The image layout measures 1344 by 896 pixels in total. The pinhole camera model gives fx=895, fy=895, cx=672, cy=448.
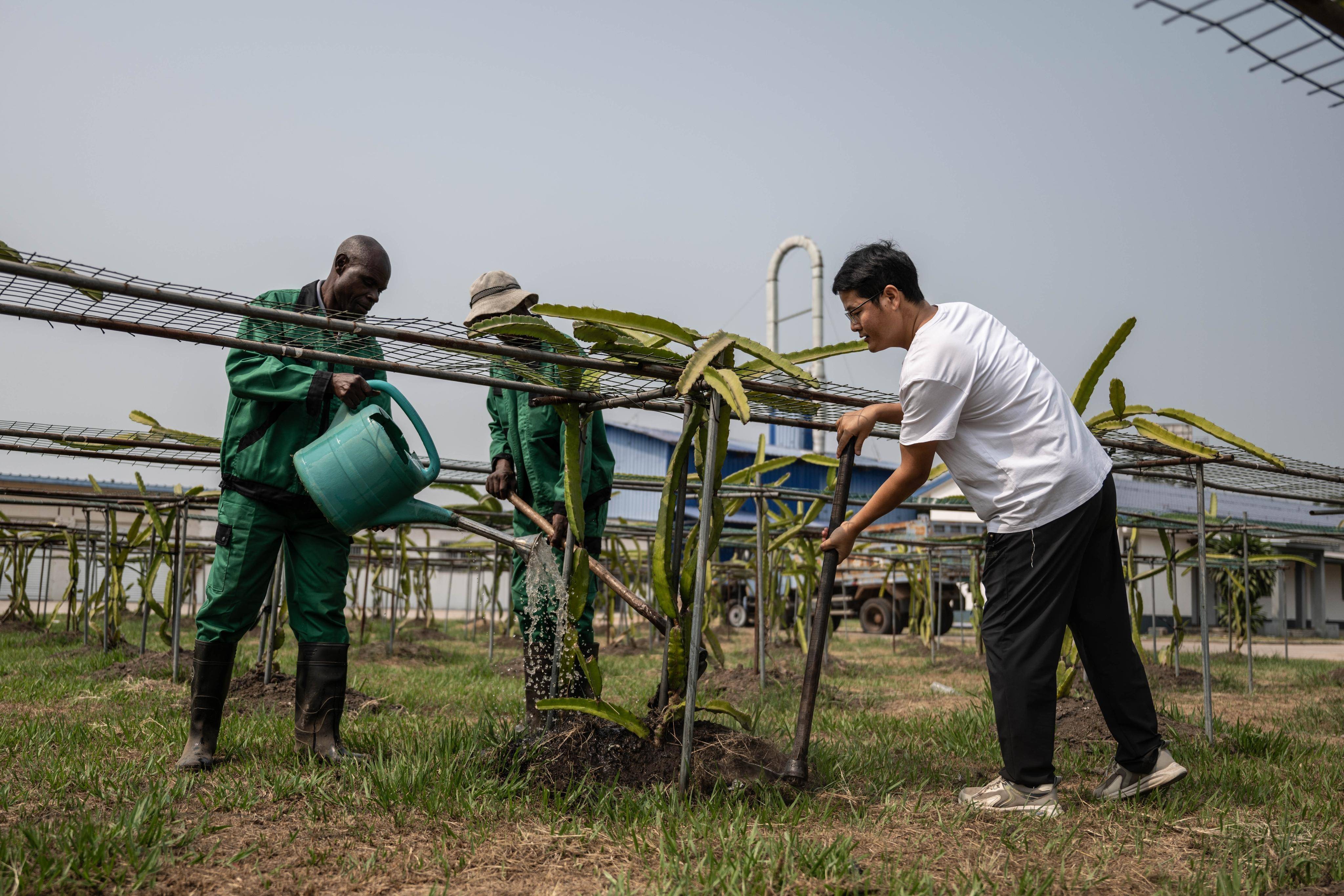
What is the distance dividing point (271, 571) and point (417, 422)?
2.60 feet

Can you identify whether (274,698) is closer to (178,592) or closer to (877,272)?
(178,592)

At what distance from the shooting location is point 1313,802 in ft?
9.01

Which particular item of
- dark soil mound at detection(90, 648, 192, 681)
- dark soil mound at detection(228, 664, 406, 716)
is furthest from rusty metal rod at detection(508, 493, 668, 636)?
dark soil mound at detection(90, 648, 192, 681)

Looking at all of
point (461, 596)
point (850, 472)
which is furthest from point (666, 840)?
point (461, 596)

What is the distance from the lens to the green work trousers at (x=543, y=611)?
10.7 ft

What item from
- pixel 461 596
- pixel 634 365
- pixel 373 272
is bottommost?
pixel 461 596

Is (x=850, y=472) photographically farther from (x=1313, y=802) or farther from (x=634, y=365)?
(x=1313, y=802)

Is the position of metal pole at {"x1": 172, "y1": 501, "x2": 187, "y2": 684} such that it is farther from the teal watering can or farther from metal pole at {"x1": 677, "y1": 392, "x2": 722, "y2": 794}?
metal pole at {"x1": 677, "y1": 392, "x2": 722, "y2": 794}

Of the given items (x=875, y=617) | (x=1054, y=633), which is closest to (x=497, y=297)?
(x=1054, y=633)

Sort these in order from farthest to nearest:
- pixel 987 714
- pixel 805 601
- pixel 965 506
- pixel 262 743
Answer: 1. pixel 805 601
2. pixel 965 506
3. pixel 987 714
4. pixel 262 743

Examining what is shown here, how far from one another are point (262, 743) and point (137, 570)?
746cm

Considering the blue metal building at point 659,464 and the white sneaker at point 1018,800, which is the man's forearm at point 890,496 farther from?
the blue metal building at point 659,464

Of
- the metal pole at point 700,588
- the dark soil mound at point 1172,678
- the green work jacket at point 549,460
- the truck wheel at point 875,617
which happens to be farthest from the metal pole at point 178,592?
the truck wheel at point 875,617

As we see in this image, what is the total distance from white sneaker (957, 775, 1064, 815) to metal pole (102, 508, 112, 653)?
6.36 metres
